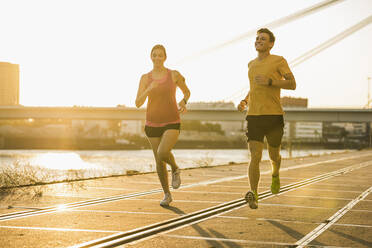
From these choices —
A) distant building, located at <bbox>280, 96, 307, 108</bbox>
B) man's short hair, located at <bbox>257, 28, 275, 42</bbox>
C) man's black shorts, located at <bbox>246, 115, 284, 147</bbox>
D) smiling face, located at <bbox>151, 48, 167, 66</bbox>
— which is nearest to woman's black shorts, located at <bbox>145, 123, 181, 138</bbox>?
smiling face, located at <bbox>151, 48, 167, 66</bbox>

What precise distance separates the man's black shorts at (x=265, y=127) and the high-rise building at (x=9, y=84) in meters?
64.5

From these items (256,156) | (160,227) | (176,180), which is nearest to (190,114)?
(176,180)

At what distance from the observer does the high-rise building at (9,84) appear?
68.8 m

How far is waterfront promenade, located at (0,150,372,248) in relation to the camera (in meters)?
5.32

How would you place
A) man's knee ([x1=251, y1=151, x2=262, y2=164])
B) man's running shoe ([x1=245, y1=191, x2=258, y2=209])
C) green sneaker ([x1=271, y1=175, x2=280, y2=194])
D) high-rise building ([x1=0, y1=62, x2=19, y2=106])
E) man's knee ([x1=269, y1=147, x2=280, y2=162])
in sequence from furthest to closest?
1. high-rise building ([x1=0, y1=62, x2=19, y2=106])
2. green sneaker ([x1=271, y1=175, x2=280, y2=194])
3. man's knee ([x1=269, y1=147, x2=280, y2=162])
4. man's knee ([x1=251, y1=151, x2=262, y2=164])
5. man's running shoe ([x1=245, y1=191, x2=258, y2=209])

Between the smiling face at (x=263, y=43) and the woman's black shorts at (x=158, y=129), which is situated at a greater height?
the smiling face at (x=263, y=43)

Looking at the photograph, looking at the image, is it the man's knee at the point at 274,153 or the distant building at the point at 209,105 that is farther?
the distant building at the point at 209,105

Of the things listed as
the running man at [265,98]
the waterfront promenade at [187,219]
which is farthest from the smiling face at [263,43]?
the waterfront promenade at [187,219]

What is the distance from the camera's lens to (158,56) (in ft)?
26.0

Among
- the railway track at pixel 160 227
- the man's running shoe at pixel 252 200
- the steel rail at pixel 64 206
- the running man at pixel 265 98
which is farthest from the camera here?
the running man at pixel 265 98

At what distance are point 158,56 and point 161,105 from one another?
0.65 metres

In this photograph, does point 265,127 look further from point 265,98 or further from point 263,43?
point 263,43

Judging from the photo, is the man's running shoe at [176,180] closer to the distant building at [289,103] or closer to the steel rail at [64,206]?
the steel rail at [64,206]

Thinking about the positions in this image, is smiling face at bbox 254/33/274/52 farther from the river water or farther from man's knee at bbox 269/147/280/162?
the river water
